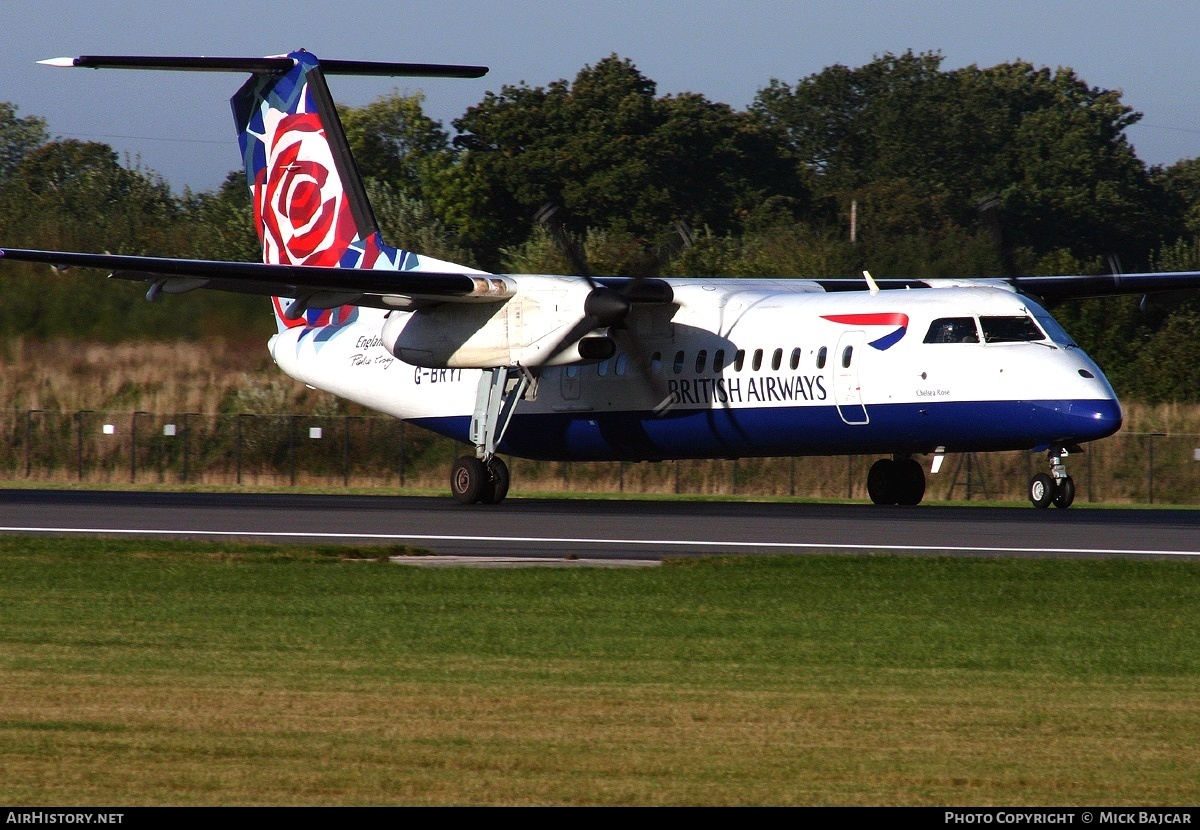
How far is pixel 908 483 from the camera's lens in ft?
87.6

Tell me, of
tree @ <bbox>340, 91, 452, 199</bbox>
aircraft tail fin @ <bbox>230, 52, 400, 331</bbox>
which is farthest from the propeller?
tree @ <bbox>340, 91, 452, 199</bbox>

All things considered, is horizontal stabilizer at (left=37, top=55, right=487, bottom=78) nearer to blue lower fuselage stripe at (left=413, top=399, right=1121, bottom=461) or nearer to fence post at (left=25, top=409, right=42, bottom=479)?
blue lower fuselage stripe at (left=413, top=399, right=1121, bottom=461)

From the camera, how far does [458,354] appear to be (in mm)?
26562

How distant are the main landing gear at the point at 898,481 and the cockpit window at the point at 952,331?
3.32 m

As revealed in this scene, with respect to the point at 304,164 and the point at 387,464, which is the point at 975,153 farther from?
the point at 304,164

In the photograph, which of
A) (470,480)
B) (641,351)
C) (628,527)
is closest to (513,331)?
(641,351)

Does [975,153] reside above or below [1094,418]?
above

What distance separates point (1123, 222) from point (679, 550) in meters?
67.6

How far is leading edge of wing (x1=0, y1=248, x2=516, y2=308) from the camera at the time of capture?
79.3ft

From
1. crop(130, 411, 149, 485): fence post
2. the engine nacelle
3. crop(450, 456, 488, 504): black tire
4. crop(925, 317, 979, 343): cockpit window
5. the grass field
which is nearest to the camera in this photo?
the grass field

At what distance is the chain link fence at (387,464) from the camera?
125 feet

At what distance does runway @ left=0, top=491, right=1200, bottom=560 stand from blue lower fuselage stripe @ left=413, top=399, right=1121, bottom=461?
98 centimetres

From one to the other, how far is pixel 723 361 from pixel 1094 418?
5900 millimetres

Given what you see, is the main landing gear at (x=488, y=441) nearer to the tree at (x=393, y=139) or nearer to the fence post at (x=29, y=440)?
the fence post at (x=29, y=440)
